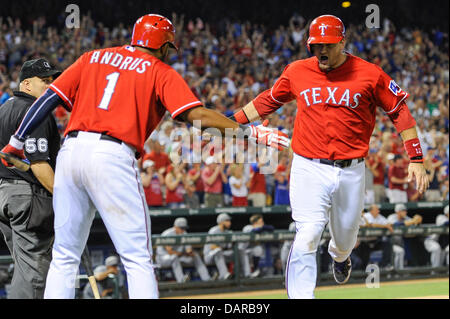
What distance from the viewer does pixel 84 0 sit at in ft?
68.2

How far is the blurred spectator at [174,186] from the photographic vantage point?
11.5 m

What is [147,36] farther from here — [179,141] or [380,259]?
[380,259]

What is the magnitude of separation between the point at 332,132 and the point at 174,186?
20.6 ft

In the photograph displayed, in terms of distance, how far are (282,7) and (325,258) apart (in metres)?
14.6

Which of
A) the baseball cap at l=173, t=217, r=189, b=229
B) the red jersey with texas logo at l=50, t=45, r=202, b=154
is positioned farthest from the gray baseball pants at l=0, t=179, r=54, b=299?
the baseball cap at l=173, t=217, r=189, b=229

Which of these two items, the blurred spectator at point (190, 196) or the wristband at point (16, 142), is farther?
the blurred spectator at point (190, 196)

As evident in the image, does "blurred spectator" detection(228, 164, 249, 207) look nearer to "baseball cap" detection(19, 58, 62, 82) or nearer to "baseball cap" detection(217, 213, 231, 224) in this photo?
"baseball cap" detection(217, 213, 231, 224)

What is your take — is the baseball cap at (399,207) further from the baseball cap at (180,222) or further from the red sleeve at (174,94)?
the red sleeve at (174,94)

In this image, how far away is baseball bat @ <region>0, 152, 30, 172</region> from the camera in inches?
188

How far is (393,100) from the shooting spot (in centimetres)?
573

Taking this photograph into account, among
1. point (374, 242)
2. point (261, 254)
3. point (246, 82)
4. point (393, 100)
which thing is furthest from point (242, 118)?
point (246, 82)

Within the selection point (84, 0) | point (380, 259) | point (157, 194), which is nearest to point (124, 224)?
point (157, 194)

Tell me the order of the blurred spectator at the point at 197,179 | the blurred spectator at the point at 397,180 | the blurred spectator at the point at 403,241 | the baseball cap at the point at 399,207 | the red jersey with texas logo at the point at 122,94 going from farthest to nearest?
the blurred spectator at the point at 397,180
the baseball cap at the point at 399,207
the blurred spectator at the point at 403,241
the blurred spectator at the point at 197,179
the red jersey with texas logo at the point at 122,94

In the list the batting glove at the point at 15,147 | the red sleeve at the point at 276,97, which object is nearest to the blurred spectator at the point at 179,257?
the red sleeve at the point at 276,97
